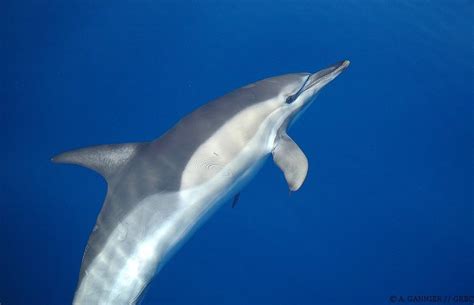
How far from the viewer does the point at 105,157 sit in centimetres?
272

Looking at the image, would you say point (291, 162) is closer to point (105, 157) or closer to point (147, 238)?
point (147, 238)

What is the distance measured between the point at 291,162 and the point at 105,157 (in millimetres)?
1331

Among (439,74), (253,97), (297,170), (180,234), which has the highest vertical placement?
(439,74)


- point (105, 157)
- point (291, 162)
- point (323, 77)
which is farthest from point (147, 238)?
point (323, 77)

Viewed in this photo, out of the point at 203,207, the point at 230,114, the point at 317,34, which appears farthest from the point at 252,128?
the point at 317,34

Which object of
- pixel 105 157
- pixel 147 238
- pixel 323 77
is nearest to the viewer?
pixel 147 238

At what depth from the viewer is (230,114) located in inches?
109

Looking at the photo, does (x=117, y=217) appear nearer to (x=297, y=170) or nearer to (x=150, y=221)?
(x=150, y=221)

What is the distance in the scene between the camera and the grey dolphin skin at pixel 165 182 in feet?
8.12

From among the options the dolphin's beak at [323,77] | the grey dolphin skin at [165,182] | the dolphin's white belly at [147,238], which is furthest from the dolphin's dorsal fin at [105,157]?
the dolphin's beak at [323,77]

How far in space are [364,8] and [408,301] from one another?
13.5ft

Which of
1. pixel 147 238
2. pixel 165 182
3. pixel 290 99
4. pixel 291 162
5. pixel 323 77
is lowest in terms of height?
pixel 147 238

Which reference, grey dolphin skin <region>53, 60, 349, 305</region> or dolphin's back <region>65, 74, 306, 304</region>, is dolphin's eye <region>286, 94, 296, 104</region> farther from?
dolphin's back <region>65, 74, 306, 304</region>

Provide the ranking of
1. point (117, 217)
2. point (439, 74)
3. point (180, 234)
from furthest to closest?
point (439, 74), point (180, 234), point (117, 217)
